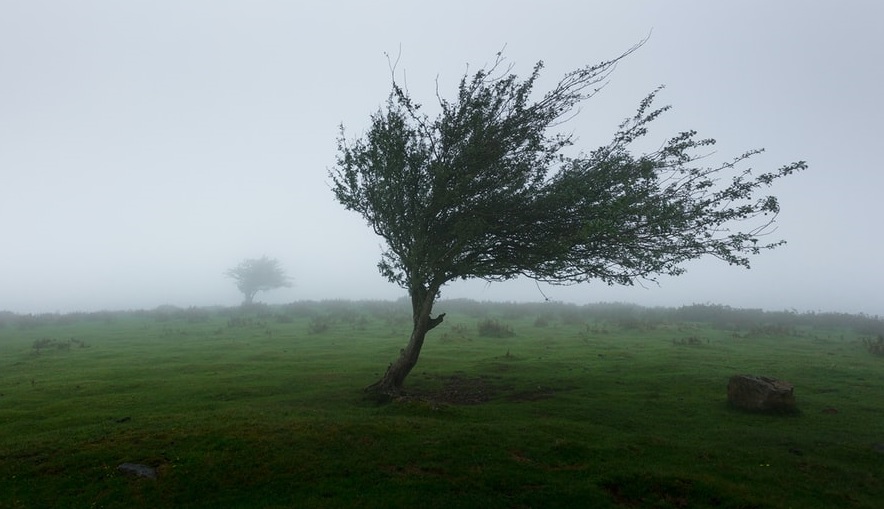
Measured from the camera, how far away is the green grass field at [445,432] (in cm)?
1188

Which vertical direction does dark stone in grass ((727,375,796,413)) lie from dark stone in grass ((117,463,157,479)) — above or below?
above

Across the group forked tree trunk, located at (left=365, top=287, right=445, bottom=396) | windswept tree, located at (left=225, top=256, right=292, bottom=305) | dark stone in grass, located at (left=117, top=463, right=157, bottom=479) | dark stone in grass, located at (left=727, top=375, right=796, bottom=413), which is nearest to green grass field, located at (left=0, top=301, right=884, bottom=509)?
dark stone in grass, located at (left=117, top=463, right=157, bottom=479)

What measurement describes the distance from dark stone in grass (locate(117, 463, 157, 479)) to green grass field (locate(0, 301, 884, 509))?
0.27m

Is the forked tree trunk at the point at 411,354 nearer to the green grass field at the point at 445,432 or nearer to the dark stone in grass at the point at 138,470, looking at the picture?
the green grass field at the point at 445,432

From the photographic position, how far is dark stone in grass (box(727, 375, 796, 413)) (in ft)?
60.5

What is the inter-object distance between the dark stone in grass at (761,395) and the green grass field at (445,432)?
413 mm

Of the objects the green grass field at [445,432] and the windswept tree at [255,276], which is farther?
the windswept tree at [255,276]

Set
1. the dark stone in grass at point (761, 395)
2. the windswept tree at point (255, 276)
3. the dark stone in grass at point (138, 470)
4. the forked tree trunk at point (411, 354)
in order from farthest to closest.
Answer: the windswept tree at point (255, 276) → the forked tree trunk at point (411, 354) → the dark stone in grass at point (761, 395) → the dark stone in grass at point (138, 470)

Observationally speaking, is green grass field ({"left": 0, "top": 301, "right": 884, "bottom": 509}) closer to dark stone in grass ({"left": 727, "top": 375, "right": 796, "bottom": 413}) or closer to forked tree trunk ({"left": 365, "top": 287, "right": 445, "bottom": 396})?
dark stone in grass ({"left": 727, "top": 375, "right": 796, "bottom": 413})

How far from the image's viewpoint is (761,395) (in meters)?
18.6

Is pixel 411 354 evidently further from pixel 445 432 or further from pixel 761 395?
pixel 761 395

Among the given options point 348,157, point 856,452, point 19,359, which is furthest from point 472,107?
point 19,359

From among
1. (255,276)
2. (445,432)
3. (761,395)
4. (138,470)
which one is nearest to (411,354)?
(445,432)

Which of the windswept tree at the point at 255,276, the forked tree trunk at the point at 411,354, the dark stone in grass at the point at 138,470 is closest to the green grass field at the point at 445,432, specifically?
the dark stone in grass at the point at 138,470
